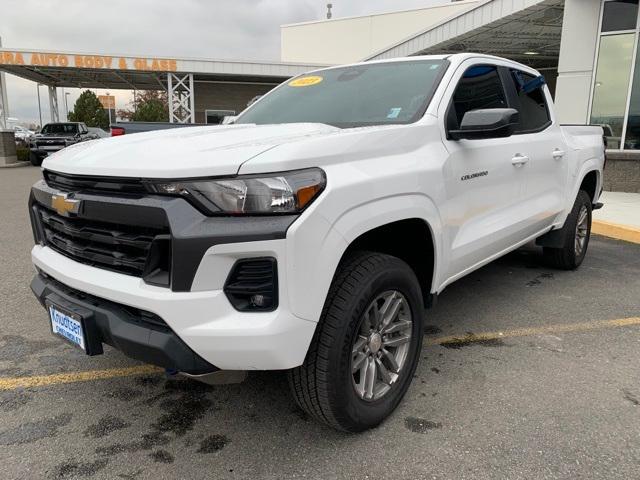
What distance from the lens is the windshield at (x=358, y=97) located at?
3115 millimetres

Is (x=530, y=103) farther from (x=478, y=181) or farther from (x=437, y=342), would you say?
(x=437, y=342)

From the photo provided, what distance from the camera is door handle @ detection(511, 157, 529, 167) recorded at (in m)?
3.70

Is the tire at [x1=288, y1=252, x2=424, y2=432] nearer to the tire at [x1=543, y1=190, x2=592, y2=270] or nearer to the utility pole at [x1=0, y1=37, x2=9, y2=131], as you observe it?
the tire at [x1=543, y1=190, x2=592, y2=270]

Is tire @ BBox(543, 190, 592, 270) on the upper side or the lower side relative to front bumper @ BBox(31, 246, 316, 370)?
lower

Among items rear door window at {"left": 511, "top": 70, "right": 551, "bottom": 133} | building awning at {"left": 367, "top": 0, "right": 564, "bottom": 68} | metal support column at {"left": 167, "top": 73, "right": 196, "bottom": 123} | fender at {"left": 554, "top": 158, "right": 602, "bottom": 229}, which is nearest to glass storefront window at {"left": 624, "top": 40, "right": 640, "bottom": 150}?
building awning at {"left": 367, "top": 0, "right": 564, "bottom": 68}

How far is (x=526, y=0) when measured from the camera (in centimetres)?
1273

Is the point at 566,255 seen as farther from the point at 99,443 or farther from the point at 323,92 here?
the point at 99,443

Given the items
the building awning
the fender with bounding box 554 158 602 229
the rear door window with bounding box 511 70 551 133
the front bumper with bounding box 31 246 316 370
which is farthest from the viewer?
the building awning

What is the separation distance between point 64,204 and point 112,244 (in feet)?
1.19

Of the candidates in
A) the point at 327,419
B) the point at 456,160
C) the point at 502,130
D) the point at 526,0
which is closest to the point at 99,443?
the point at 327,419

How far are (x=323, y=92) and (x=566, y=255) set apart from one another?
301 centimetres

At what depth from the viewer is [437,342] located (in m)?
3.64

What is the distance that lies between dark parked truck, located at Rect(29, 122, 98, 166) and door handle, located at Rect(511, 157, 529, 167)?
1896cm

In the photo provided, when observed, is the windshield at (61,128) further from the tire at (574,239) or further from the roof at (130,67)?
the tire at (574,239)
